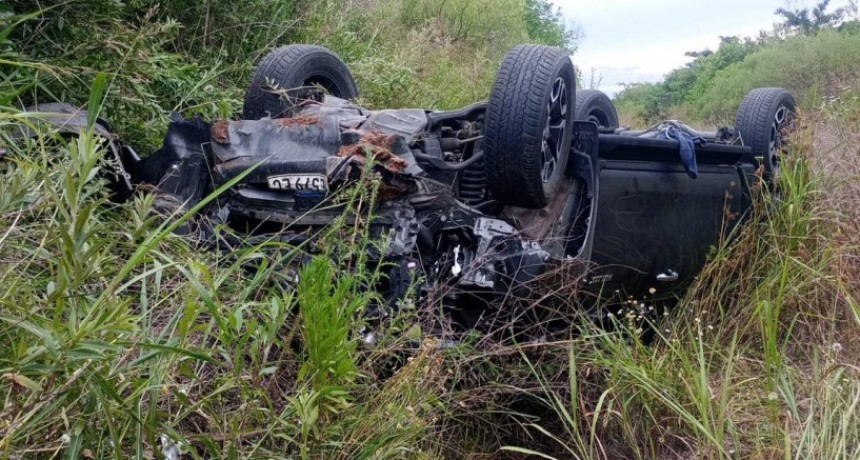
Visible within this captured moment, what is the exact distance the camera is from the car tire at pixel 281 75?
4.54 meters

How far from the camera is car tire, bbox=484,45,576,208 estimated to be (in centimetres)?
370

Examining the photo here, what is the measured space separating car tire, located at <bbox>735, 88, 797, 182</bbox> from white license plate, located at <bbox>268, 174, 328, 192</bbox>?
10.00 feet

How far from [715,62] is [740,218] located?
25.6 m

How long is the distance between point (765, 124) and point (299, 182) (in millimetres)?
3231

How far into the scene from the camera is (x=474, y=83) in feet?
32.6

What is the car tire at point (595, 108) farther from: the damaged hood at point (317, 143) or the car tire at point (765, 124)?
the damaged hood at point (317, 143)

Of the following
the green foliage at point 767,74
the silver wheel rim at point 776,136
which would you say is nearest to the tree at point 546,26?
the green foliage at point 767,74

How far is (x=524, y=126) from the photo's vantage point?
3.69 metres

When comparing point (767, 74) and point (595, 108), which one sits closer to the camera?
point (595, 108)

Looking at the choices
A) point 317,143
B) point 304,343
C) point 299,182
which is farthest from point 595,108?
point 304,343

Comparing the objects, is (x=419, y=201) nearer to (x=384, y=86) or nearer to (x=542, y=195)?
(x=542, y=195)

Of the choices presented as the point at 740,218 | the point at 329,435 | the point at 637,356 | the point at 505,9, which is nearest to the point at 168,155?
the point at 329,435

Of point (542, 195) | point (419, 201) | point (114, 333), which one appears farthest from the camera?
point (542, 195)

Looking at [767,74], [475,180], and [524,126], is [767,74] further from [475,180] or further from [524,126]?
[524,126]
